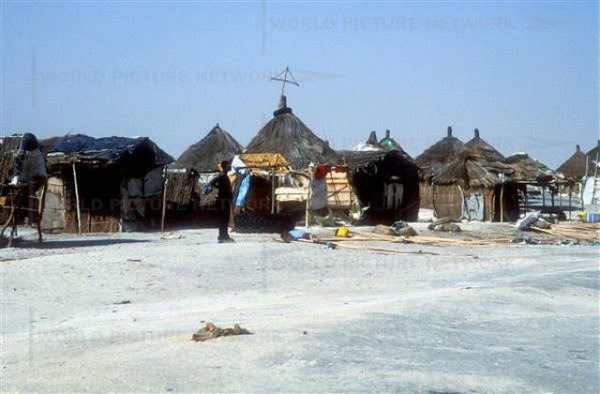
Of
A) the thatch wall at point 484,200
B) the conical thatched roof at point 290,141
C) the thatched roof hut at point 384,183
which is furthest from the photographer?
the thatch wall at point 484,200

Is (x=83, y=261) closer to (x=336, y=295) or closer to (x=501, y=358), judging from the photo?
(x=336, y=295)

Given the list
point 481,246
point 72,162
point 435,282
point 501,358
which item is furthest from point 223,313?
point 72,162

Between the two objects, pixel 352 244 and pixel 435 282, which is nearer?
pixel 435 282

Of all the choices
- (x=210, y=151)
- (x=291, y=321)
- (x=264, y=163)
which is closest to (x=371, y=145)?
(x=210, y=151)

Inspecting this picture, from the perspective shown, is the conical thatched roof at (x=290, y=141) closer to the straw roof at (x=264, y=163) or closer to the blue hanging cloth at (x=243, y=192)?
the straw roof at (x=264, y=163)

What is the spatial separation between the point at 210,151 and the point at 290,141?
32.4 ft

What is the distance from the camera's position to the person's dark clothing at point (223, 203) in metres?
15.9

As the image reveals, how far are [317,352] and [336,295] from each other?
4.08 metres

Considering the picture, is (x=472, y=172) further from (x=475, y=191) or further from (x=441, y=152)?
(x=441, y=152)

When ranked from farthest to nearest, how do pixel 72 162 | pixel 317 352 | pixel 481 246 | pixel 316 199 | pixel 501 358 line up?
pixel 316 199 → pixel 72 162 → pixel 481 246 → pixel 501 358 → pixel 317 352

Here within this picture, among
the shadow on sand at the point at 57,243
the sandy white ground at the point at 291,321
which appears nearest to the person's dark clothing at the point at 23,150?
the shadow on sand at the point at 57,243

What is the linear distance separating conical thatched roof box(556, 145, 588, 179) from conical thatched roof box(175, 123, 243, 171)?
35.7 metres

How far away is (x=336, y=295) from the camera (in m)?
9.91

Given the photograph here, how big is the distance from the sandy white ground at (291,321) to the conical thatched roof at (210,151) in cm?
2569
